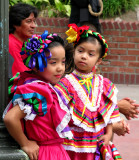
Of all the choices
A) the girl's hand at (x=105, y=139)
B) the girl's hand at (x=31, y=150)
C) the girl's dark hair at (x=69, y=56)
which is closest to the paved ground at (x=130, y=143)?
the girl's hand at (x=105, y=139)

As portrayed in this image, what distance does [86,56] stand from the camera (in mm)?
3084

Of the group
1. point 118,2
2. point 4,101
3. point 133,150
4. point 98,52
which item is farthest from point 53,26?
point 4,101

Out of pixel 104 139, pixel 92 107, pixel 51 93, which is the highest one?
pixel 51 93

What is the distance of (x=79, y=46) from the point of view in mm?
3156

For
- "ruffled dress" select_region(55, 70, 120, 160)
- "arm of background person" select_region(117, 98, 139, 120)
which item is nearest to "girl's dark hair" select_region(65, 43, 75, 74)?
"ruffled dress" select_region(55, 70, 120, 160)

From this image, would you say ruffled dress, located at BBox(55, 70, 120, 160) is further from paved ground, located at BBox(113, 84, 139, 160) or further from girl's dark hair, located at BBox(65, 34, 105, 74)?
paved ground, located at BBox(113, 84, 139, 160)

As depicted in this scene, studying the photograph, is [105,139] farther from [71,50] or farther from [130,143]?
[130,143]

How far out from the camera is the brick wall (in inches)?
335

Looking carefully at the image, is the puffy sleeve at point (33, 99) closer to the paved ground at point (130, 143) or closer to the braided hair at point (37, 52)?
the braided hair at point (37, 52)

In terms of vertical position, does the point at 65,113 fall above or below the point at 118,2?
below

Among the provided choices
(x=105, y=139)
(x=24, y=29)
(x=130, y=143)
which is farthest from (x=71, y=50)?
(x=130, y=143)

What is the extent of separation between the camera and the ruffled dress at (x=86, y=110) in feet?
10.0

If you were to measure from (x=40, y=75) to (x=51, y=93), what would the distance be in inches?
6.0

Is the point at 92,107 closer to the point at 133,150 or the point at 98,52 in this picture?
the point at 98,52
